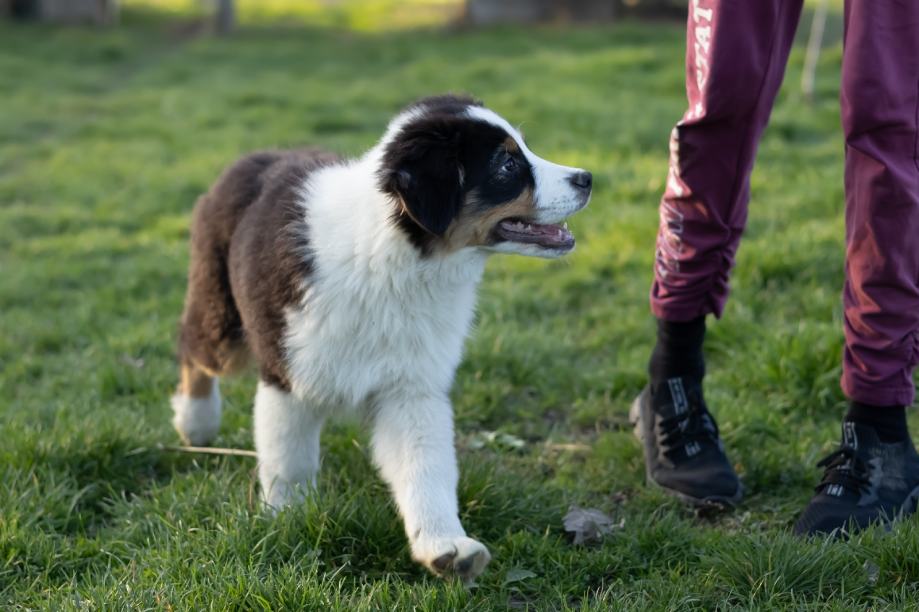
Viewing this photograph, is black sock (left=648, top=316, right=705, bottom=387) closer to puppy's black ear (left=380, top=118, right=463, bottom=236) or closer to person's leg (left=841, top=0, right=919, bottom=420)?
person's leg (left=841, top=0, right=919, bottom=420)

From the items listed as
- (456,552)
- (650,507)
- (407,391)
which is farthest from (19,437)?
(650,507)

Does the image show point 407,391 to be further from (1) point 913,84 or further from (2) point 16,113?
(2) point 16,113

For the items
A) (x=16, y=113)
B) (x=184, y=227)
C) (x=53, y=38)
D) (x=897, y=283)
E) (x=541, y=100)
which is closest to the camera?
(x=897, y=283)

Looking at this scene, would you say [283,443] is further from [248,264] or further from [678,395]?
[678,395]

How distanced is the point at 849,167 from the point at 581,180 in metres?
0.76

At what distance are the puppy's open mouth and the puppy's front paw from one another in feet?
2.88

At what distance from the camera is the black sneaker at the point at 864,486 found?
2975 millimetres

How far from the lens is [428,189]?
2.86m

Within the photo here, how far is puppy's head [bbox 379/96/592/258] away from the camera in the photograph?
113 inches

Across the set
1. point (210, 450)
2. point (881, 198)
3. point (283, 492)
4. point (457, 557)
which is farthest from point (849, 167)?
point (210, 450)

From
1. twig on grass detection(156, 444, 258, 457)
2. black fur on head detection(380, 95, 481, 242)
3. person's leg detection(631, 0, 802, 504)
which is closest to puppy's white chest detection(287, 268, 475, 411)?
black fur on head detection(380, 95, 481, 242)

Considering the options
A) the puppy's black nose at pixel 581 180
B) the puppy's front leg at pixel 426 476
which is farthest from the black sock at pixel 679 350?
the puppy's front leg at pixel 426 476

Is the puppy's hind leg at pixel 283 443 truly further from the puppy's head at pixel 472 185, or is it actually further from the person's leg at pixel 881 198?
the person's leg at pixel 881 198

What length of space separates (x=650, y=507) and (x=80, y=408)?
220cm
